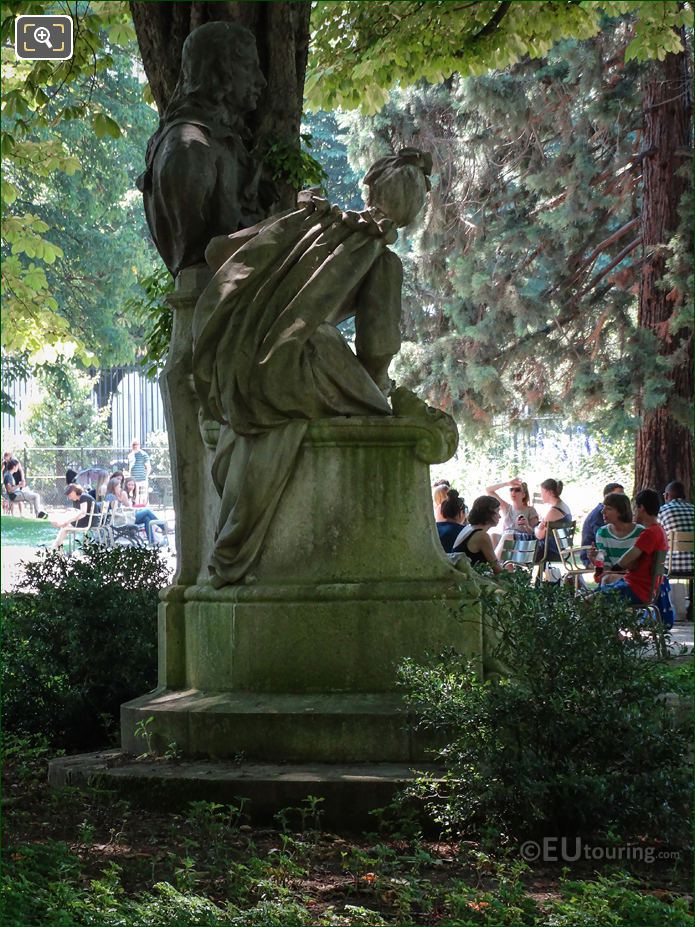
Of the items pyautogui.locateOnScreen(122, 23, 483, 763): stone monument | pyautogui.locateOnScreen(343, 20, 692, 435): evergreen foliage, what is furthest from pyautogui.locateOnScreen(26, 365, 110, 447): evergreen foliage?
pyautogui.locateOnScreen(122, 23, 483, 763): stone monument

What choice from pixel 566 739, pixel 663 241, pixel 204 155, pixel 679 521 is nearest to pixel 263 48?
pixel 204 155

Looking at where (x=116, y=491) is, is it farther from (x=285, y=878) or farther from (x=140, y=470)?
(x=285, y=878)

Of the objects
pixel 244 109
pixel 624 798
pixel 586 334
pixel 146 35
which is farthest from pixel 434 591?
pixel 586 334

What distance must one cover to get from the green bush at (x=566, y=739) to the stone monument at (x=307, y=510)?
554 millimetres

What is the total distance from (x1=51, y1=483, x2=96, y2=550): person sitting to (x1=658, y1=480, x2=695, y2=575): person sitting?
400 inches

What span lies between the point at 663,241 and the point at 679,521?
4.67m

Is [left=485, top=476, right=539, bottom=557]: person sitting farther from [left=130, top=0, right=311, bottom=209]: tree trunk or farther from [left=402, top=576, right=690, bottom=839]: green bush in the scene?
[left=402, top=576, right=690, bottom=839]: green bush

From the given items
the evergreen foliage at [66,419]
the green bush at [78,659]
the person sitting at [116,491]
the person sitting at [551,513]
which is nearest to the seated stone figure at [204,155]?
the green bush at [78,659]

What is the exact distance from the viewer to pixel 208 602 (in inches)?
248

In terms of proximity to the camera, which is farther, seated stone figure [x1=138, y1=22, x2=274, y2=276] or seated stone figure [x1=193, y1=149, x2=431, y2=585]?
seated stone figure [x1=138, y1=22, x2=274, y2=276]

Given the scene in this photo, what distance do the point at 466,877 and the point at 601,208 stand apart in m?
16.0

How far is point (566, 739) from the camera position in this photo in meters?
4.88

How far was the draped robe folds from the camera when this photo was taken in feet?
20.2

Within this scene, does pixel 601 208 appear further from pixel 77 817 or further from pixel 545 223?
pixel 77 817
